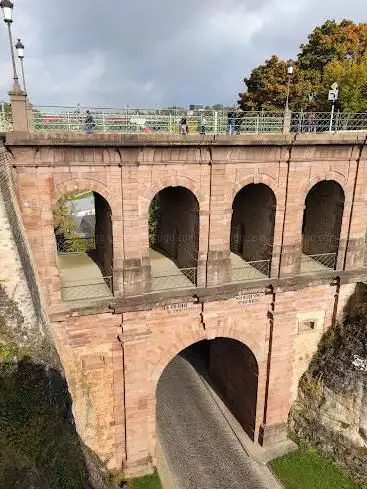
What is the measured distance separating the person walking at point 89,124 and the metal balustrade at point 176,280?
5.94 metres

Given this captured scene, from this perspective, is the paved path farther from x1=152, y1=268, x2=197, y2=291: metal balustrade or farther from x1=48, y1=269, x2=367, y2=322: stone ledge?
x1=152, y1=268, x2=197, y2=291: metal balustrade

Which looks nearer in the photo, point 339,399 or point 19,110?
point 19,110

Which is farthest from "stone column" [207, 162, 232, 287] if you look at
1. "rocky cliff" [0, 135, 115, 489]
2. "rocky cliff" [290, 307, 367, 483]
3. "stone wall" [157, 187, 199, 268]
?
"rocky cliff" [0, 135, 115, 489]

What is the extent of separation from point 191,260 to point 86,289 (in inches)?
167

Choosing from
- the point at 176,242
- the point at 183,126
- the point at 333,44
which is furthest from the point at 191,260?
the point at 333,44

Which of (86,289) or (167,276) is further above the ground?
(167,276)

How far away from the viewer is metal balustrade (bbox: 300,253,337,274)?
17.9m

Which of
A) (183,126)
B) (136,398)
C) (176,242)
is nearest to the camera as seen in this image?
(183,126)

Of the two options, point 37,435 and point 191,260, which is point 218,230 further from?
point 37,435

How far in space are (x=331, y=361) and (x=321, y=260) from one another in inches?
176

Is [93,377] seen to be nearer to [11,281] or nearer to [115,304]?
[115,304]

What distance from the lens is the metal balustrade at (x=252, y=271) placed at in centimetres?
1679

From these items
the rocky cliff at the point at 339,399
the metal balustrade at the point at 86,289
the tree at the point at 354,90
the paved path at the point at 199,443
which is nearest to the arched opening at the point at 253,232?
the rocky cliff at the point at 339,399

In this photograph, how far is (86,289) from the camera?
50.3 feet
